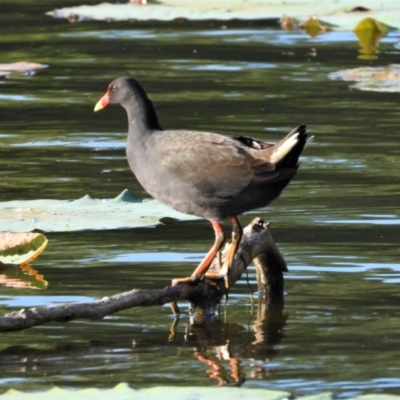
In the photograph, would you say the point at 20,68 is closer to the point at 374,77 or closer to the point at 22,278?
the point at 374,77

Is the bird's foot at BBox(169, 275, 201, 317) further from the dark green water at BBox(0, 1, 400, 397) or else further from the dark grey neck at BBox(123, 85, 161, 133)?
the dark grey neck at BBox(123, 85, 161, 133)

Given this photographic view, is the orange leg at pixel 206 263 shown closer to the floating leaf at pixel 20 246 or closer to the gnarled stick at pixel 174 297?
the gnarled stick at pixel 174 297

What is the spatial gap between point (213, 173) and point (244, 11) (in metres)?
12.8

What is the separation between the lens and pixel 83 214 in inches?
288

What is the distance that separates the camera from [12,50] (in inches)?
634

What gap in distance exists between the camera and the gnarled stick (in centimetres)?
518

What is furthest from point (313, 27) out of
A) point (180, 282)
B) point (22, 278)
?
point (180, 282)

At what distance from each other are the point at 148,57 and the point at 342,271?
8989 mm

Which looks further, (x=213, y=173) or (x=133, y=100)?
(x=133, y=100)

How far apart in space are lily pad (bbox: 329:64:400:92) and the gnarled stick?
649 centimetres

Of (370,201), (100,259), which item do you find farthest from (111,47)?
(100,259)

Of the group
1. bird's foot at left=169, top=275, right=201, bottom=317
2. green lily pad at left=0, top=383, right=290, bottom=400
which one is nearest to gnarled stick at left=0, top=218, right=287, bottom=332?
bird's foot at left=169, top=275, right=201, bottom=317

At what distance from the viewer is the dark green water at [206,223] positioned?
5.29 meters

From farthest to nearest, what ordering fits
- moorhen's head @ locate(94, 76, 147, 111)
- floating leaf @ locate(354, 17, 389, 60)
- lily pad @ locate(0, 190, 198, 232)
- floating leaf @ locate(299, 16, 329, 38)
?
floating leaf @ locate(299, 16, 329, 38) → floating leaf @ locate(354, 17, 389, 60) → lily pad @ locate(0, 190, 198, 232) → moorhen's head @ locate(94, 76, 147, 111)
